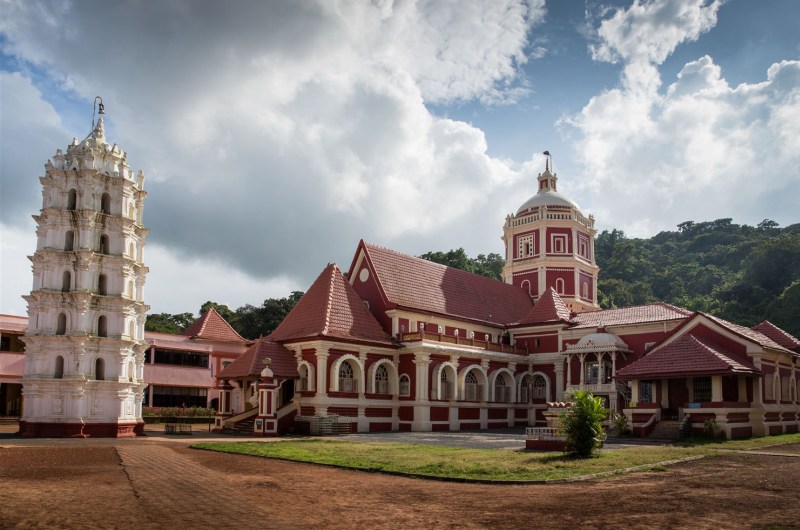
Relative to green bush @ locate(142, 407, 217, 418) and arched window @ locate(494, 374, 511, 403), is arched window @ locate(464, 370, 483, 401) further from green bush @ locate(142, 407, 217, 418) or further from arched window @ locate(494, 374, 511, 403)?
green bush @ locate(142, 407, 217, 418)

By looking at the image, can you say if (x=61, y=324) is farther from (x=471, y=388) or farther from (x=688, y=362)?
(x=688, y=362)

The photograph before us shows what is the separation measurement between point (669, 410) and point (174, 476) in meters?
23.8

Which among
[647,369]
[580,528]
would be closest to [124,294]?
[647,369]

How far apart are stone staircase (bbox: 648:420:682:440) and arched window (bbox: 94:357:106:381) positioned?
22.8 meters

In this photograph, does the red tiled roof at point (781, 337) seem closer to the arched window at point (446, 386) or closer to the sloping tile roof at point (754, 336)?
the sloping tile roof at point (754, 336)

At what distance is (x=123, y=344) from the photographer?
100 ft

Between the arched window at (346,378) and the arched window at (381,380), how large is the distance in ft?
5.68

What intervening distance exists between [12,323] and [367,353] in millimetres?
21648

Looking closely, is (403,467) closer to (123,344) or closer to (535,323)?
(123,344)

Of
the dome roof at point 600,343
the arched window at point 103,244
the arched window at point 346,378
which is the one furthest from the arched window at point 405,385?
the arched window at point 103,244

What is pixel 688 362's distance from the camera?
29641mm

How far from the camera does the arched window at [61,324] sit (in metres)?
29.9

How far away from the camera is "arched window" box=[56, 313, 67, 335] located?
29.9 m

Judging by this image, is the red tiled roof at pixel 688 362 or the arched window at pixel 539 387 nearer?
the red tiled roof at pixel 688 362
